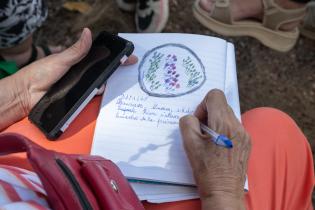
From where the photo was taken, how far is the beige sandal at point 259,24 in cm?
170

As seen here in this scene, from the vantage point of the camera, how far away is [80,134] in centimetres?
101

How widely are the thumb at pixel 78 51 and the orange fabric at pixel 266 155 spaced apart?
0.10 meters

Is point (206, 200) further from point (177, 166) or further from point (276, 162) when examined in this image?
point (276, 162)

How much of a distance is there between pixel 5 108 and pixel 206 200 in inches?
19.9

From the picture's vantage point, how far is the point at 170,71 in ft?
3.54

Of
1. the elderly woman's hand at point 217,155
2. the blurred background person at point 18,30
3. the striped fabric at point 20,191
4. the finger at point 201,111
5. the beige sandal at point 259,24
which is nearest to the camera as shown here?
the striped fabric at point 20,191

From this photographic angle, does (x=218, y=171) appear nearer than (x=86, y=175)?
No

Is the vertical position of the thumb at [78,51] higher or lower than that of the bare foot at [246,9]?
higher

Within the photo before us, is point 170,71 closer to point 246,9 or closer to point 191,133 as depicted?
point 191,133

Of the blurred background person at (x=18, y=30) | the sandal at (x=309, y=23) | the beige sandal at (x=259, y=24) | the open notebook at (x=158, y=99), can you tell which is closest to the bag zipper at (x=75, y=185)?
the open notebook at (x=158, y=99)

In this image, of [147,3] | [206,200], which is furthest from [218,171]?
[147,3]

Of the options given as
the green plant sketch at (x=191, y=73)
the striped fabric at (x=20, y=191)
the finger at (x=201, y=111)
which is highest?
the striped fabric at (x=20, y=191)

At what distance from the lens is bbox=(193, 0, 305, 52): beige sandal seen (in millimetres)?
1702

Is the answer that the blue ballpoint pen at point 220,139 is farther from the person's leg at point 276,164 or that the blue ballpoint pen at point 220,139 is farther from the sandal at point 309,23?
the sandal at point 309,23
